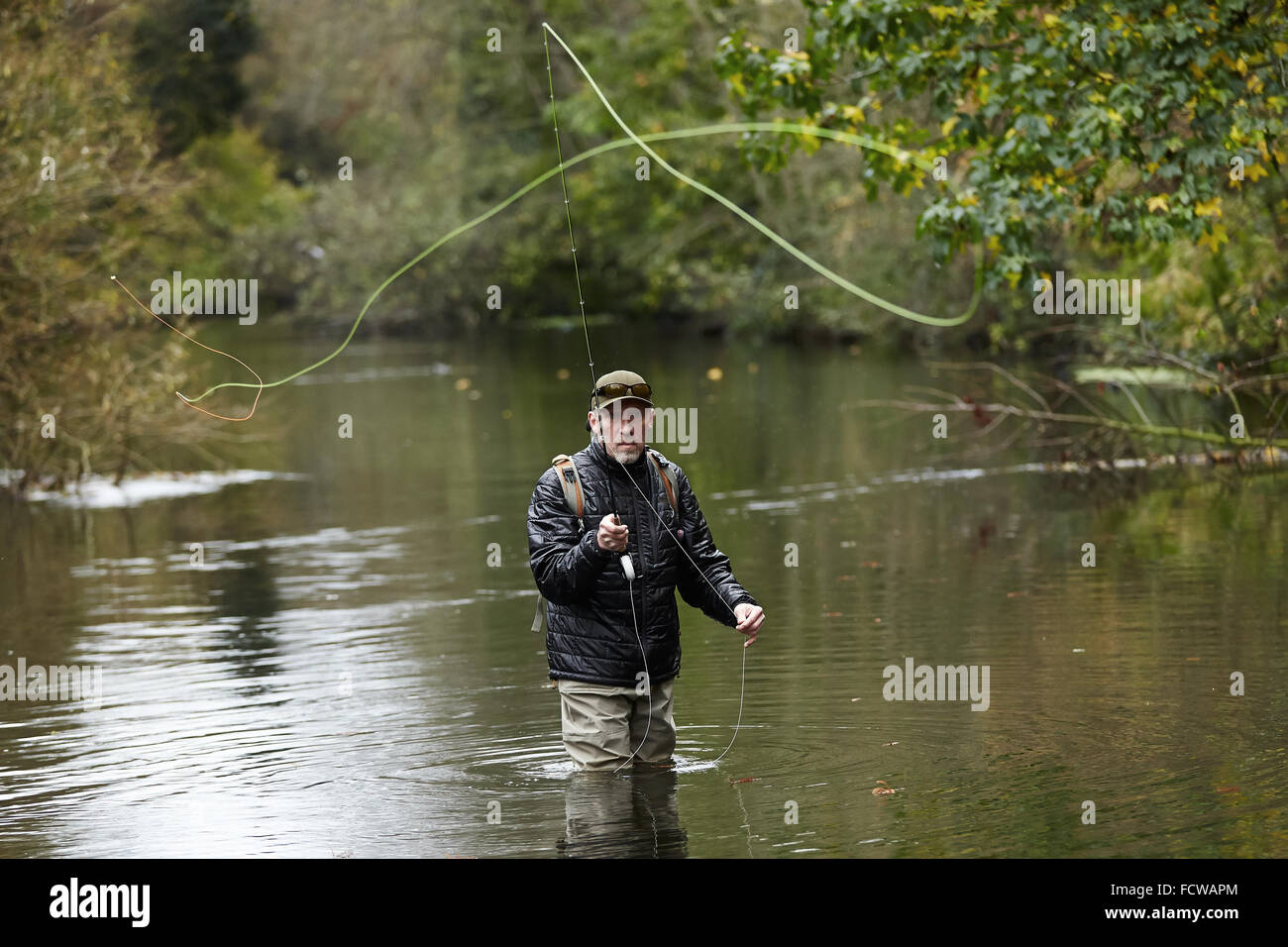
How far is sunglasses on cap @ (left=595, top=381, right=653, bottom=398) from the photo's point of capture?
700cm

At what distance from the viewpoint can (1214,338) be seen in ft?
67.2

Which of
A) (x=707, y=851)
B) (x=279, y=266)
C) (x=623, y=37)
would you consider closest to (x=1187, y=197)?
(x=707, y=851)

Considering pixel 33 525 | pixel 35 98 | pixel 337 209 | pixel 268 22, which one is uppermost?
pixel 268 22

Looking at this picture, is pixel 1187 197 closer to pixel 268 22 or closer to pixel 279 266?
pixel 268 22

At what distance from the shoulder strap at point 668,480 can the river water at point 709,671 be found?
1.19 m

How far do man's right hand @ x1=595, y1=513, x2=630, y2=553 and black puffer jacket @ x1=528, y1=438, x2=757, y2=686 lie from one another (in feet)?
0.96

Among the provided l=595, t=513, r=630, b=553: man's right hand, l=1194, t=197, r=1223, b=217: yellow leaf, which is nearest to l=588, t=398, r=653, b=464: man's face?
l=595, t=513, r=630, b=553: man's right hand

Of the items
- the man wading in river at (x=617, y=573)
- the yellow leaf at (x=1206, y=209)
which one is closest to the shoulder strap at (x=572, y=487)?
the man wading in river at (x=617, y=573)

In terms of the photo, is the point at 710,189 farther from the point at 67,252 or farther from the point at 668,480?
the point at 67,252

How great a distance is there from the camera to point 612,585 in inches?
281

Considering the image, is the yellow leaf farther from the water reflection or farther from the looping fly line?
the water reflection
